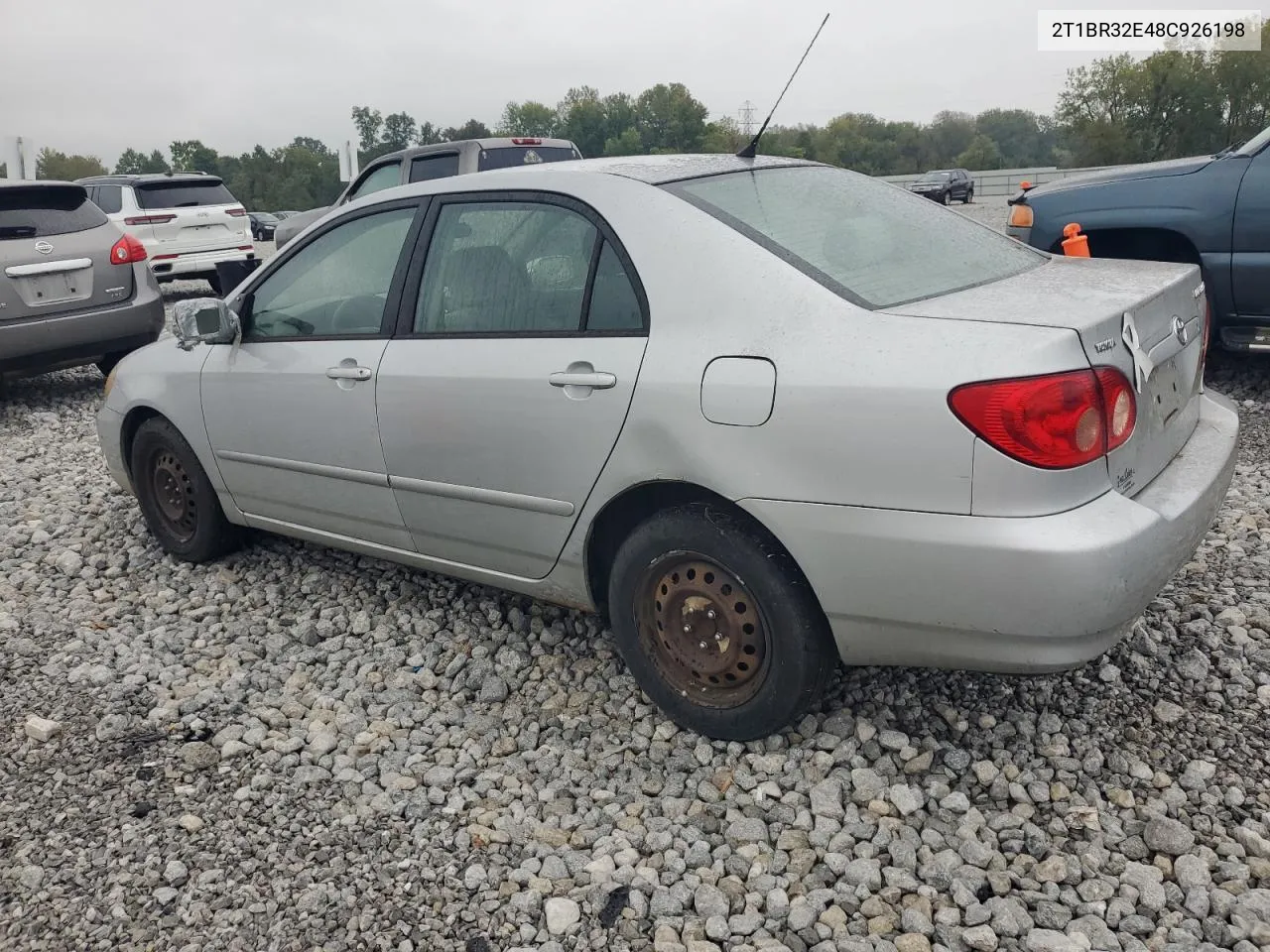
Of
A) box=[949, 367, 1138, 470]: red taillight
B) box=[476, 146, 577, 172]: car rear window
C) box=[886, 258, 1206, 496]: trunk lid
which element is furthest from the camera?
box=[476, 146, 577, 172]: car rear window

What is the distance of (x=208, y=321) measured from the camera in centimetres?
404

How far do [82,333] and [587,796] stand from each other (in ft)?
21.8

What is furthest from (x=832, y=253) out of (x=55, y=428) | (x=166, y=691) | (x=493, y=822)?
(x=55, y=428)

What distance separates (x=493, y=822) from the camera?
279 cm

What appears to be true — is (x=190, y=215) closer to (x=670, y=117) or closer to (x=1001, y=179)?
(x=1001, y=179)

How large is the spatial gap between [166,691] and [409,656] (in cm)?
81

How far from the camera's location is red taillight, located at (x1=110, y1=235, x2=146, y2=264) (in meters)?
8.13

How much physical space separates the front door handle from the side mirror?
0.68 m

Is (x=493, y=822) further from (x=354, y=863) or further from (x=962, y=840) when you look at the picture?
(x=962, y=840)

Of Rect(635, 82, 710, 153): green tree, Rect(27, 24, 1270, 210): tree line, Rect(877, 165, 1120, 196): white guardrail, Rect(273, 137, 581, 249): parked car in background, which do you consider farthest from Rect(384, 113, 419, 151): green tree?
Rect(273, 137, 581, 249): parked car in background

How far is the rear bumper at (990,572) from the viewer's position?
2316mm

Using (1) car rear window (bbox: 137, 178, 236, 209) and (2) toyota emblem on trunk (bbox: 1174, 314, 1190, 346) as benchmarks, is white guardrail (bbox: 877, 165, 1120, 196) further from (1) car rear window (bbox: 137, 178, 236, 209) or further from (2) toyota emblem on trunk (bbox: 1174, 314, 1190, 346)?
(2) toyota emblem on trunk (bbox: 1174, 314, 1190, 346)

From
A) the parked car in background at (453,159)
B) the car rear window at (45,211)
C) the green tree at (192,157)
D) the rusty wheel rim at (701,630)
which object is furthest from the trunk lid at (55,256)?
the green tree at (192,157)

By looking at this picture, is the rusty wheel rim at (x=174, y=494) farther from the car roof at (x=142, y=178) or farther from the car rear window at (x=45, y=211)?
the car roof at (x=142, y=178)
